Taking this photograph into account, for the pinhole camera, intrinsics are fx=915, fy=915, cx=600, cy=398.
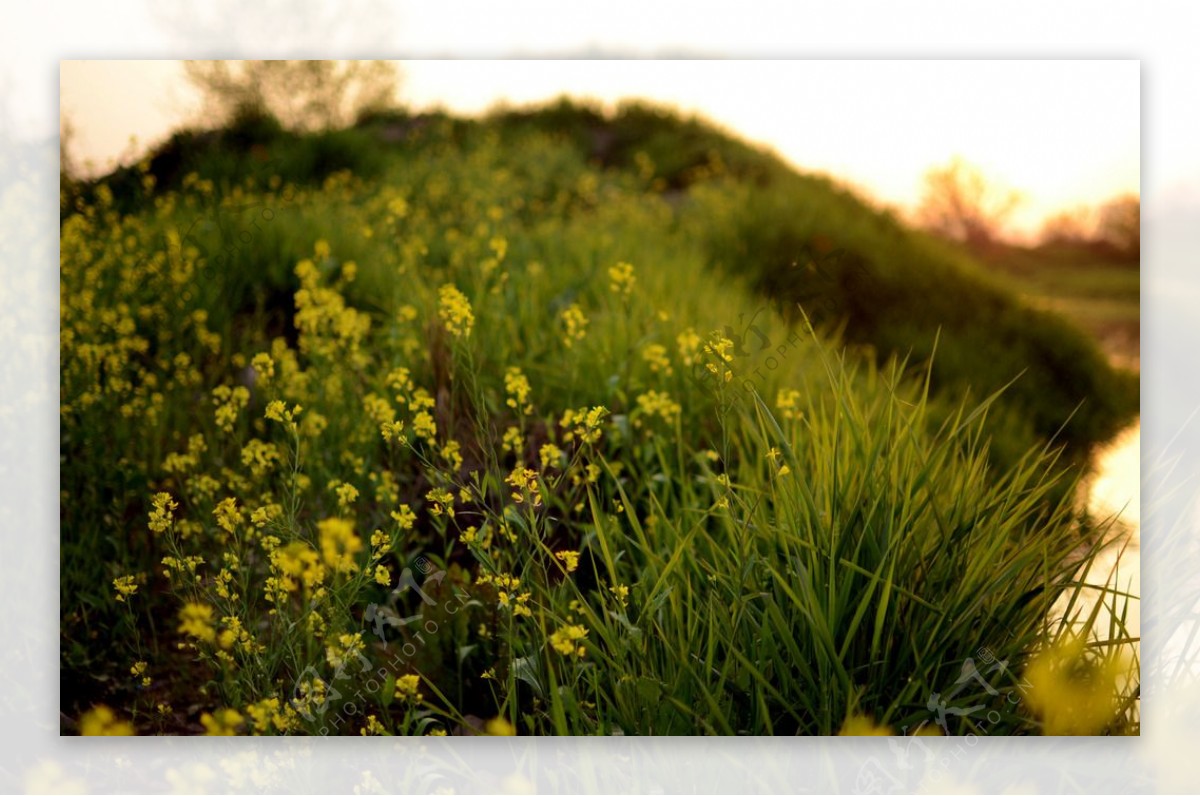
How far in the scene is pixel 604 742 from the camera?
2.10 m

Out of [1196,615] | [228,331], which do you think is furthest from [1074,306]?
[228,331]

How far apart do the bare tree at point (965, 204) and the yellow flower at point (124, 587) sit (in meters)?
2.50

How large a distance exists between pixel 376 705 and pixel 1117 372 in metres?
2.23

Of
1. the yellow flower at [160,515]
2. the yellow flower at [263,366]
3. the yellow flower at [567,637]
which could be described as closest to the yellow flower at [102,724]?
the yellow flower at [160,515]

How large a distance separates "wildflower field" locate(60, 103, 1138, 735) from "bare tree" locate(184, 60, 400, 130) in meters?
0.11

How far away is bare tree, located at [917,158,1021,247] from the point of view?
2750mm

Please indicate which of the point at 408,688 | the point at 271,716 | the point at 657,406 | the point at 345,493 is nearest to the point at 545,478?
the point at 657,406

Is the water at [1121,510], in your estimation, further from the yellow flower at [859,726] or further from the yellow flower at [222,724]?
the yellow flower at [222,724]

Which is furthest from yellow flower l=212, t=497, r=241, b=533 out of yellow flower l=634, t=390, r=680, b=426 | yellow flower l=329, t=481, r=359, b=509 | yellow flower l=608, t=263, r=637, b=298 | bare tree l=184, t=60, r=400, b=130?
bare tree l=184, t=60, r=400, b=130

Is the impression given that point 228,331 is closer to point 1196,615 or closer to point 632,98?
point 632,98

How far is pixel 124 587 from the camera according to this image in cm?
231

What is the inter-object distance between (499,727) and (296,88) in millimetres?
2096

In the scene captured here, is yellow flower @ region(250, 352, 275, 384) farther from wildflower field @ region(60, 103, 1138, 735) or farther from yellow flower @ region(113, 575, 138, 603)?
yellow flower @ region(113, 575, 138, 603)

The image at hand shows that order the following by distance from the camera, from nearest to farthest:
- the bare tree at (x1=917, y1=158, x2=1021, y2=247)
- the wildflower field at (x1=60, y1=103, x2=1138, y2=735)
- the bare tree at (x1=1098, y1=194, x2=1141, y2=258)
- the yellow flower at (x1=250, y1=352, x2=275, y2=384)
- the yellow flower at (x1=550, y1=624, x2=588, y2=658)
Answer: the yellow flower at (x1=550, y1=624, x2=588, y2=658) → the wildflower field at (x1=60, y1=103, x2=1138, y2=735) → the yellow flower at (x1=250, y1=352, x2=275, y2=384) → the bare tree at (x1=1098, y1=194, x2=1141, y2=258) → the bare tree at (x1=917, y1=158, x2=1021, y2=247)
